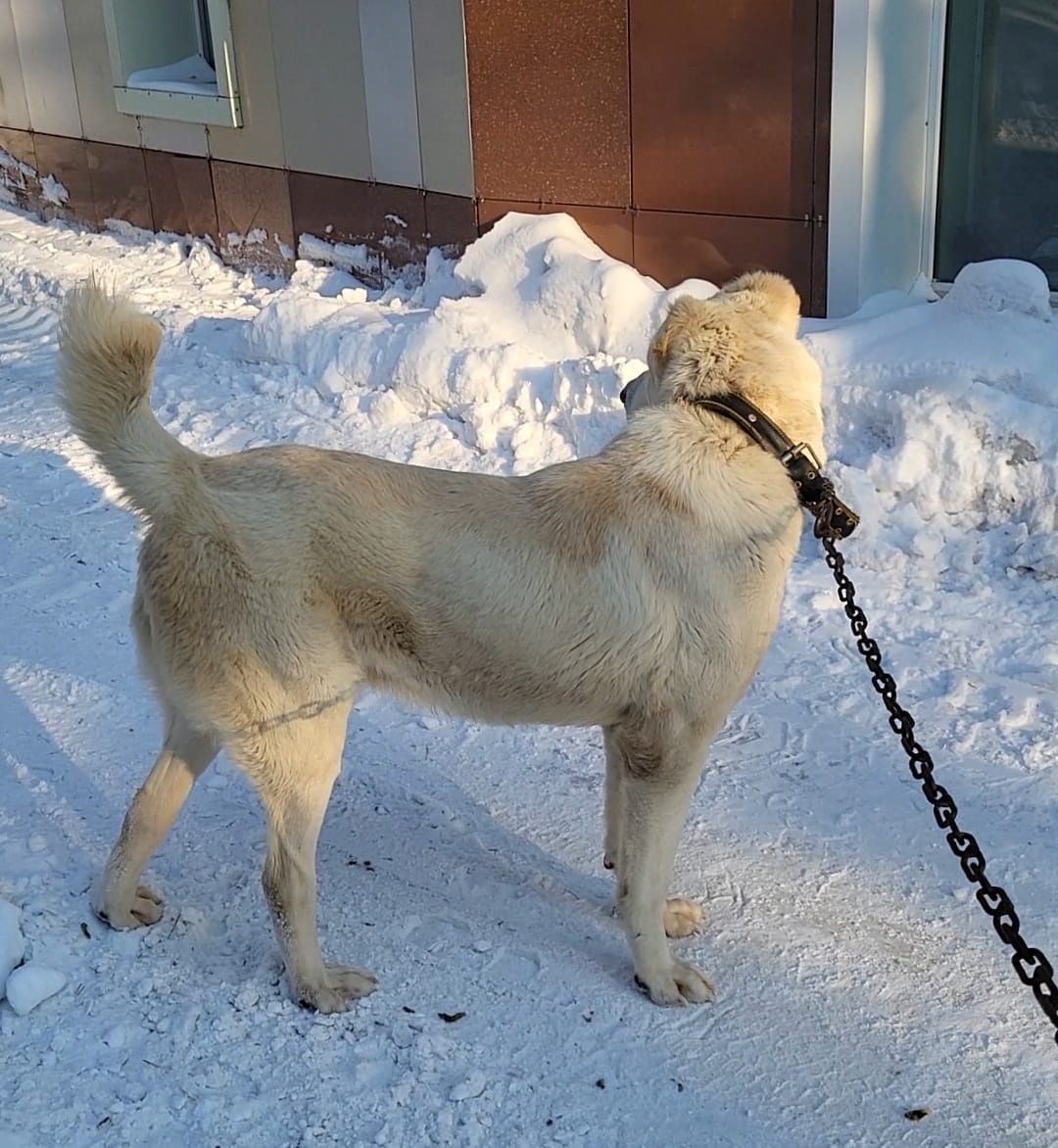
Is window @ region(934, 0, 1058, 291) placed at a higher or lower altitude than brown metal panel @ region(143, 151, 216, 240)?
higher

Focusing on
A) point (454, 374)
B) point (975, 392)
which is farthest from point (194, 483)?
point (454, 374)

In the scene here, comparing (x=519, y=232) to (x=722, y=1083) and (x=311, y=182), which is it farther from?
(x=722, y=1083)

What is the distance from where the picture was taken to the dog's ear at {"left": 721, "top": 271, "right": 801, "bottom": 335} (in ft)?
10.6

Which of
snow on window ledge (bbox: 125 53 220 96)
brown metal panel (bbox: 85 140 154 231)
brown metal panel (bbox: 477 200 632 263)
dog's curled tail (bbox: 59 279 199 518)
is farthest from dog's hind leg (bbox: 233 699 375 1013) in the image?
brown metal panel (bbox: 85 140 154 231)

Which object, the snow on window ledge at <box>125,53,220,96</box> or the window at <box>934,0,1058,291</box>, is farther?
the snow on window ledge at <box>125,53,220,96</box>

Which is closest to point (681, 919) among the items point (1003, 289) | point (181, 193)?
Answer: point (1003, 289)

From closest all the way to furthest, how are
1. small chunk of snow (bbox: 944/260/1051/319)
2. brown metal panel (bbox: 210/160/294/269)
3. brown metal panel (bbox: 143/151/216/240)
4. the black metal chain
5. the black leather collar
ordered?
1. the black metal chain
2. the black leather collar
3. small chunk of snow (bbox: 944/260/1051/319)
4. brown metal panel (bbox: 210/160/294/269)
5. brown metal panel (bbox: 143/151/216/240)

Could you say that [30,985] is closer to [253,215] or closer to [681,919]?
[681,919]

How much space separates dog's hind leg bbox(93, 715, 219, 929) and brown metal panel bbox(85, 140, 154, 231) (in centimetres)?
856

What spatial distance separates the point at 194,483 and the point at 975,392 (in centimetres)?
348

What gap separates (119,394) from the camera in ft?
9.61

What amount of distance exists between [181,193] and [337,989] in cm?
862

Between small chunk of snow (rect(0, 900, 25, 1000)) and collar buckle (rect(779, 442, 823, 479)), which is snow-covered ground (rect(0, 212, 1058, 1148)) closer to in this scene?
small chunk of snow (rect(0, 900, 25, 1000))

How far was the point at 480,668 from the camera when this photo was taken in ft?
10.1
